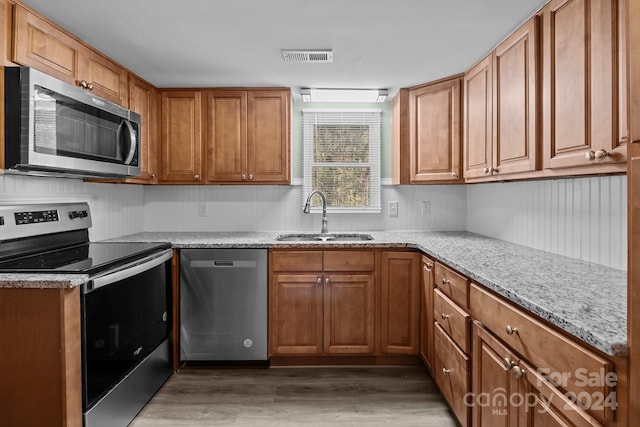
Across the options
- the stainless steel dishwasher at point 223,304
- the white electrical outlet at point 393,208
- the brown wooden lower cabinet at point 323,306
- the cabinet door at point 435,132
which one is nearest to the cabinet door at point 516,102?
the cabinet door at point 435,132

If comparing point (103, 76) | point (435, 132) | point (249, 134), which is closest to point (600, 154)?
point (435, 132)

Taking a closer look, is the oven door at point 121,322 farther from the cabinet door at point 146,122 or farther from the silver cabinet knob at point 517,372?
the silver cabinet knob at point 517,372

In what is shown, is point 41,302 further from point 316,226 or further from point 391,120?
point 391,120

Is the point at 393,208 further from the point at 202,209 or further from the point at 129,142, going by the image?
the point at 129,142

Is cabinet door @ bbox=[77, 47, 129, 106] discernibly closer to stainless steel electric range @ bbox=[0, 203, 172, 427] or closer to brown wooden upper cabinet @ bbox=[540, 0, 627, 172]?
stainless steel electric range @ bbox=[0, 203, 172, 427]

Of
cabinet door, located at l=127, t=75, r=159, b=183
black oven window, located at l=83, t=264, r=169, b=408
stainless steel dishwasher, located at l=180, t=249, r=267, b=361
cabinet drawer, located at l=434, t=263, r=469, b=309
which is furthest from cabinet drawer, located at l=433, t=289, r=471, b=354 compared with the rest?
cabinet door, located at l=127, t=75, r=159, b=183

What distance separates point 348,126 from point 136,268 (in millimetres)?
2118

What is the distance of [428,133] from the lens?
2.93m

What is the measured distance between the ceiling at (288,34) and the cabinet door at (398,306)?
1311mm

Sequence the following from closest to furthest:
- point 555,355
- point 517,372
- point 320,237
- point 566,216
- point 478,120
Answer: point 555,355, point 517,372, point 566,216, point 478,120, point 320,237

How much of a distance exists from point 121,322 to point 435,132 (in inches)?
94.7

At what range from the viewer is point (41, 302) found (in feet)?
5.06

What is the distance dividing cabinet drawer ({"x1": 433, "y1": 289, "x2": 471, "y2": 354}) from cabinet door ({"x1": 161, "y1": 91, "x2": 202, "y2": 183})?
2.01 m

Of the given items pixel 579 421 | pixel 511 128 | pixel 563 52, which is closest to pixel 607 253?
pixel 511 128
